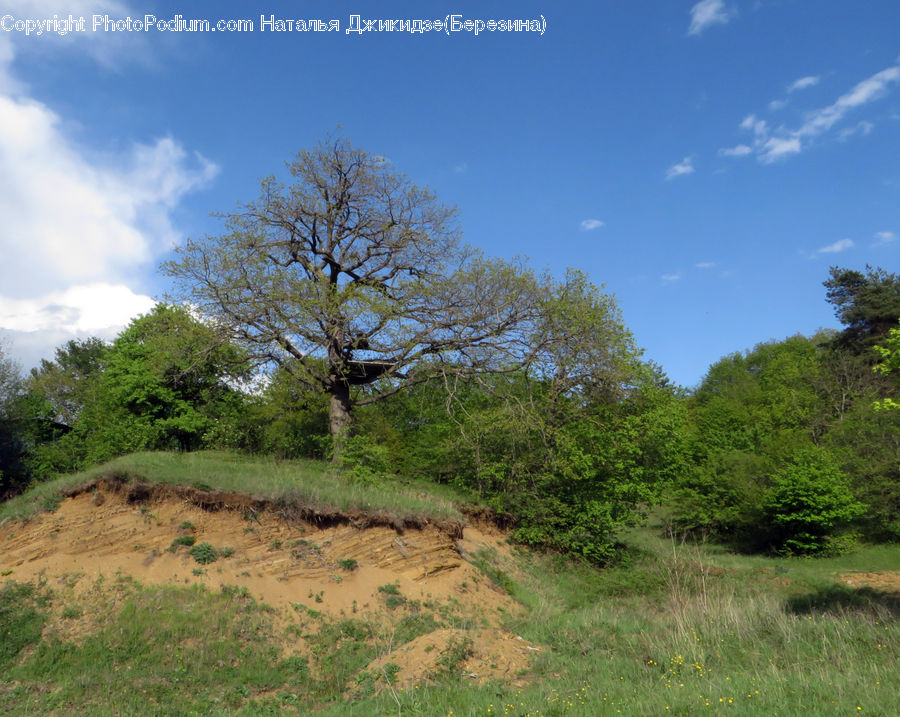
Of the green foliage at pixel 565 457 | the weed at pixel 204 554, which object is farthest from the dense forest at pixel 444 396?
the weed at pixel 204 554

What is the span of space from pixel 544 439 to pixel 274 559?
901cm

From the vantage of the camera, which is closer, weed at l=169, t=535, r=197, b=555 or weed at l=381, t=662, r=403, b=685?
weed at l=381, t=662, r=403, b=685

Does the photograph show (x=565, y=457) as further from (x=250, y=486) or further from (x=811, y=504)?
(x=811, y=504)

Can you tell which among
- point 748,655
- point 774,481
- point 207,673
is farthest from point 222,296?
point 774,481

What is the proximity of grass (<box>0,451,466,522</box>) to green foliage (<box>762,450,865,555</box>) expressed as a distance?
18.6 meters

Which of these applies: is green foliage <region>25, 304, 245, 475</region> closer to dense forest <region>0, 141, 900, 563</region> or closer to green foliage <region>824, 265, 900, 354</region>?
dense forest <region>0, 141, 900, 563</region>

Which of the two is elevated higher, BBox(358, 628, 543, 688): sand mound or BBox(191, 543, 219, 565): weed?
BBox(191, 543, 219, 565): weed

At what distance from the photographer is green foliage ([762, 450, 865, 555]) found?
2538 centimetres

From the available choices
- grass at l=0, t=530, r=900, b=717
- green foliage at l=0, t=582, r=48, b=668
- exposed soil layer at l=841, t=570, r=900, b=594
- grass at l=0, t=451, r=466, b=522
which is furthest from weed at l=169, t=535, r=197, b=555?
exposed soil layer at l=841, t=570, r=900, b=594

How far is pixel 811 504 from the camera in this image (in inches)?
1008

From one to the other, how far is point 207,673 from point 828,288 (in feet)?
154

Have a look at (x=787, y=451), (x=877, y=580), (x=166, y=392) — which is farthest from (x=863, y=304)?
(x=166, y=392)

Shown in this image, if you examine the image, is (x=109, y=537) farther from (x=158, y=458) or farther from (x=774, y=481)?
(x=774, y=481)

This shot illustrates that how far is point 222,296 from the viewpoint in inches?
718
